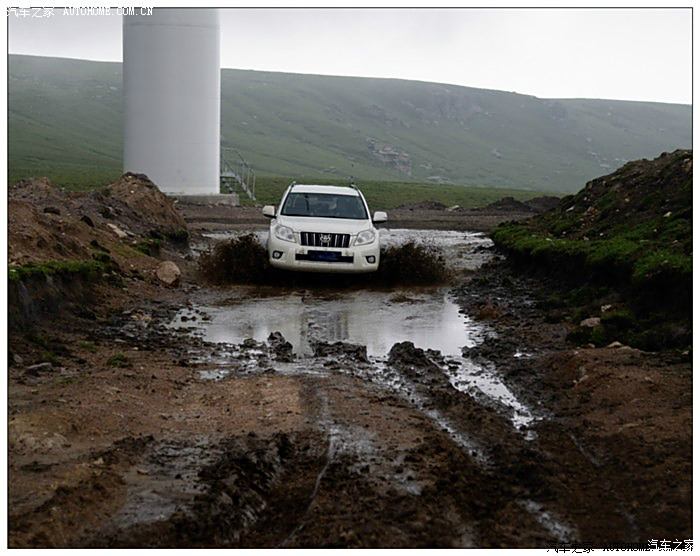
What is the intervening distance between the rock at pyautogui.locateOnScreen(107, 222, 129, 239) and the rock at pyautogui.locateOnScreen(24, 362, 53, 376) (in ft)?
44.6

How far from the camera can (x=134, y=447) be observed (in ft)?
27.5

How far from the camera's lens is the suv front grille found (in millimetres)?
19672

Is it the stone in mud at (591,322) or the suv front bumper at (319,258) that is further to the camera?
the suv front bumper at (319,258)

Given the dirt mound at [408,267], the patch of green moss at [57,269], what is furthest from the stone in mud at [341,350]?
the dirt mound at [408,267]

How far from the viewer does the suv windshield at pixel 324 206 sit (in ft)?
68.0

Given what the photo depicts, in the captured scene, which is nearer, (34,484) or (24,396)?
(34,484)


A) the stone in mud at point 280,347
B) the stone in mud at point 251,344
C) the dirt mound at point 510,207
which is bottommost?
the dirt mound at point 510,207

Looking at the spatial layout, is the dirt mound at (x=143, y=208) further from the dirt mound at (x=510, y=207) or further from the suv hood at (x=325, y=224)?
the dirt mound at (x=510, y=207)

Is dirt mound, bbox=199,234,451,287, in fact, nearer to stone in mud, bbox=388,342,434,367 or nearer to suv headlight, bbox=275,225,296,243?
suv headlight, bbox=275,225,296,243

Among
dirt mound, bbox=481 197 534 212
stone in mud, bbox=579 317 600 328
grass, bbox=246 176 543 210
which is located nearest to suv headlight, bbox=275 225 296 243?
stone in mud, bbox=579 317 600 328

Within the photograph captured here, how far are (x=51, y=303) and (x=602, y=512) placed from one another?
9.88 m

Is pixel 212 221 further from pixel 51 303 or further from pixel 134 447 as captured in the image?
pixel 134 447

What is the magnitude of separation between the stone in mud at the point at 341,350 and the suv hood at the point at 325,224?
6.05m

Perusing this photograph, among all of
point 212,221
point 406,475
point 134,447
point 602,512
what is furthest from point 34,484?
point 212,221
